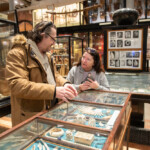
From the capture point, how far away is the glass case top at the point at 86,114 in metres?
1.11

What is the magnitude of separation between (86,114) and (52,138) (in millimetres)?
390

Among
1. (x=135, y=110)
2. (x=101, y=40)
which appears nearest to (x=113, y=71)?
(x=135, y=110)

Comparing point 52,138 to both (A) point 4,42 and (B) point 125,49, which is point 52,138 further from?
(B) point 125,49

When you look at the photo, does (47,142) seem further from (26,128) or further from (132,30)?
(132,30)

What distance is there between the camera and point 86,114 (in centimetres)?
127

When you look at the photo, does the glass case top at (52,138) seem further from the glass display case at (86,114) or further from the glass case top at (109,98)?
the glass case top at (109,98)

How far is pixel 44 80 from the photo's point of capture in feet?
4.78

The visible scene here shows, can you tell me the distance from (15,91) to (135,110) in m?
2.12

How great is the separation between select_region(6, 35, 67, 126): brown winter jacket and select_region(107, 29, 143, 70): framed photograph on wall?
2.84 metres

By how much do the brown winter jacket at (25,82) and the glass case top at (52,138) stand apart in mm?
244

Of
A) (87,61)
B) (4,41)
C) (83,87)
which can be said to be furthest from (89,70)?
(4,41)

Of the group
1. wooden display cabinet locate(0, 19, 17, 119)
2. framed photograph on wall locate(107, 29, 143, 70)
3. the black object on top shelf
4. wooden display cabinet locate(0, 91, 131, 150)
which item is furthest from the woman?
the black object on top shelf

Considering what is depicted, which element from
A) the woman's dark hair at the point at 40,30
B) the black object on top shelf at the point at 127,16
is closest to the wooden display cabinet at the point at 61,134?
the woman's dark hair at the point at 40,30

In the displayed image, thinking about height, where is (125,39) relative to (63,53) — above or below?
above
